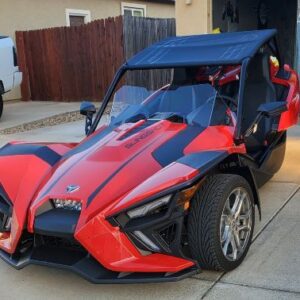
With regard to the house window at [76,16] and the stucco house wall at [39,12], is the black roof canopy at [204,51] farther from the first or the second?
the house window at [76,16]

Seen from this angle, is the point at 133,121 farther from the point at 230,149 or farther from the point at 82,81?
the point at 82,81

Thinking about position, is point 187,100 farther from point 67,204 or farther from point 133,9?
point 133,9

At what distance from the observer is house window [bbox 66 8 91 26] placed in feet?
57.7

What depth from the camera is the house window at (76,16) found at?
17.6 m

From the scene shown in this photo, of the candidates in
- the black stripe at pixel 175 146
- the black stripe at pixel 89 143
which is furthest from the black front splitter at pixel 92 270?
A: the black stripe at pixel 89 143

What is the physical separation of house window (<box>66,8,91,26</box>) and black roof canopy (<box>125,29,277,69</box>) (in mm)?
12933

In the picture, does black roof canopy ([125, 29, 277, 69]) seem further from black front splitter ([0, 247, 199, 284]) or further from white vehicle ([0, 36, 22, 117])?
white vehicle ([0, 36, 22, 117])

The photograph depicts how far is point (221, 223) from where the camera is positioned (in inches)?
141

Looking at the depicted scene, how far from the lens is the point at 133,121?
4582 millimetres

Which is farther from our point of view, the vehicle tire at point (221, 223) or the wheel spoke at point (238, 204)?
the wheel spoke at point (238, 204)

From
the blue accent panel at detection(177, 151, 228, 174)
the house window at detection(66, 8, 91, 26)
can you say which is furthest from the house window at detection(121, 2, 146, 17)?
the blue accent panel at detection(177, 151, 228, 174)

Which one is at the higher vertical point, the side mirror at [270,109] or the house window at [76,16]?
the house window at [76,16]

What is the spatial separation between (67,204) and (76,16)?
15.5m

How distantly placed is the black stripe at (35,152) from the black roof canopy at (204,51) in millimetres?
1236
